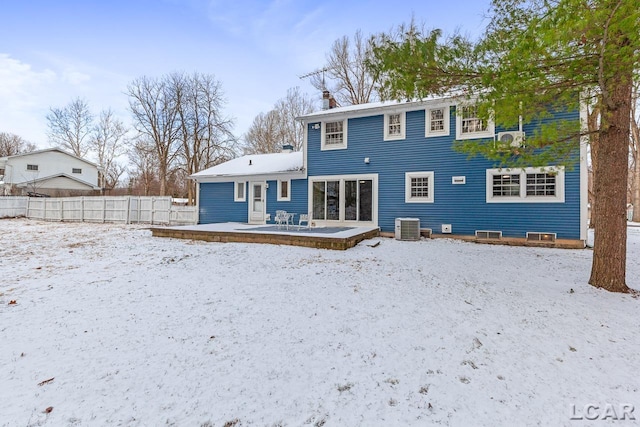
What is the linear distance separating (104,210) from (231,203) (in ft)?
31.7

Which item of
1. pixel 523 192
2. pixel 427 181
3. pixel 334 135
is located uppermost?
pixel 334 135

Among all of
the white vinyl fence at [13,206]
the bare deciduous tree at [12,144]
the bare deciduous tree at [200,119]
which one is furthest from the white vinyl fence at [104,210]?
the bare deciduous tree at [12,144]

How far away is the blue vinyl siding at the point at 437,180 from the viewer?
897 centimetres

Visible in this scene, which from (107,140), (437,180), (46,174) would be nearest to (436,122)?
(437,180)

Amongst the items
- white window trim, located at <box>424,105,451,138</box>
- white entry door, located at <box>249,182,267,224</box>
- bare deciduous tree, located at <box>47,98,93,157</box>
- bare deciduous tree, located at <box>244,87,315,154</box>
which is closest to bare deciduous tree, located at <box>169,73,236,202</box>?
bare deciduous tree, located at <box>244,87,315,154</box>

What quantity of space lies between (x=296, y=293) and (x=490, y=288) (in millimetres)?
3131

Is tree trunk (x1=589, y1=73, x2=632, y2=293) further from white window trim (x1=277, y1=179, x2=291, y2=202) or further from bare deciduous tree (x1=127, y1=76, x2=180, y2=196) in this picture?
bare deciduous tree (x1=127, y1=76, x2=180, y2=196)

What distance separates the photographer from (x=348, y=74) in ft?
72.7

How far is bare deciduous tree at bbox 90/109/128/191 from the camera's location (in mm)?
33156

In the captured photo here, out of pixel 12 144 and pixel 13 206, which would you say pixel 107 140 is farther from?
pixel 12 144

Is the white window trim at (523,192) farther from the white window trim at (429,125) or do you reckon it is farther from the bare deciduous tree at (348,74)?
the bare deciduous tree at (348,74)

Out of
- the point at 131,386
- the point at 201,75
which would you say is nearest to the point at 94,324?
the point at 131,386

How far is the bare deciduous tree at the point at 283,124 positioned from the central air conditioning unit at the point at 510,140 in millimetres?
18531

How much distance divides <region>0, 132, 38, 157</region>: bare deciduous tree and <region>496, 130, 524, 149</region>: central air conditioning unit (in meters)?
52.4
